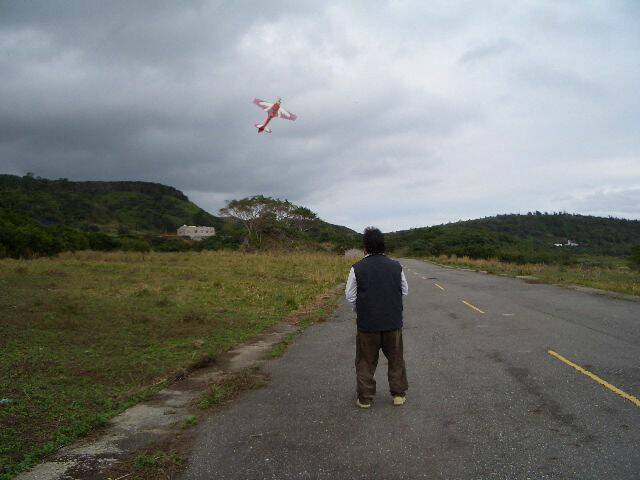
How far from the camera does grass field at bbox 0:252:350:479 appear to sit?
5094 mm

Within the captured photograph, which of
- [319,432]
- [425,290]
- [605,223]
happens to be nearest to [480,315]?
[425,290]

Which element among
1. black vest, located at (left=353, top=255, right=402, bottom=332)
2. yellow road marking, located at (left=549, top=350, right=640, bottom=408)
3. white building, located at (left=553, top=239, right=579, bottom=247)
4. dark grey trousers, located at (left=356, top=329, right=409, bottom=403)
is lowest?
yellow road marking, located at (left=549, top=350, right=640, bottom=408)

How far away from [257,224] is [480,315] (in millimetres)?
38273

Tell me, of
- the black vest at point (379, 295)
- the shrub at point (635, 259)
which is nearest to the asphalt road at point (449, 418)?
the black vest at point (379, 295)

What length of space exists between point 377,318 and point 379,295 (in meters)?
0.26

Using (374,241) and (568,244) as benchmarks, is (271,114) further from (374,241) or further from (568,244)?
(568,244)

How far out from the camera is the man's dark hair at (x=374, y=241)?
5519 mm

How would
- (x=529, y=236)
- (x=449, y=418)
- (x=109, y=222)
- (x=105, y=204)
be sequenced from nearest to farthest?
(x=449, y=418), (x=109, y=222), (x=105, y=204), (x=529, y=236)

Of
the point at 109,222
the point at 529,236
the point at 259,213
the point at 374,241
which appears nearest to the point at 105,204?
the point at 109,222

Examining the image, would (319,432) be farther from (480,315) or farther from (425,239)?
(425,239)

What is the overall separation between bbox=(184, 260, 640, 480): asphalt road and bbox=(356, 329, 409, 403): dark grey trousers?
7.7 inches

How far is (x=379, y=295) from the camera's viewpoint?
539 cm

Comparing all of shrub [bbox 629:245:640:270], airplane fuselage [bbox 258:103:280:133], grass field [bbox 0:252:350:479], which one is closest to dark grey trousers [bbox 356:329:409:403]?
grass field [bbox 0:252:350:479]

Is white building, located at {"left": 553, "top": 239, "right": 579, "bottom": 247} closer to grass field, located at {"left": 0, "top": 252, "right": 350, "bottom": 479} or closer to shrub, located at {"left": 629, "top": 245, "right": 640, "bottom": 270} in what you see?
shrub, located at {"left": 629, "top": 245, "right": 640, "bottom": 270}
